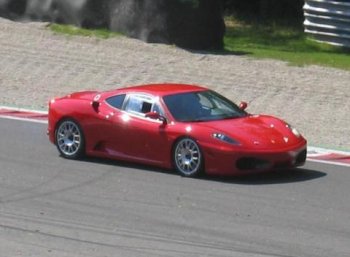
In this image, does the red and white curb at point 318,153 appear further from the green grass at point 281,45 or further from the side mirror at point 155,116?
the green grass at point 281,45

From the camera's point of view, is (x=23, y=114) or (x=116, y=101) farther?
(x=23, y=114)

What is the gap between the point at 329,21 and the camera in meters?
26.6

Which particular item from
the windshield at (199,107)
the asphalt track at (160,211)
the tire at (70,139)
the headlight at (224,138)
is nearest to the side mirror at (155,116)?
the windshield at (199,107)

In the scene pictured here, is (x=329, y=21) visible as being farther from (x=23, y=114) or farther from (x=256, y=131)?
(x=256, y=131)

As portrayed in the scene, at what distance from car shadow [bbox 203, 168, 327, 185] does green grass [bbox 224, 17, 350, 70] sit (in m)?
8.28

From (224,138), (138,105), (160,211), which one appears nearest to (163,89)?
(138,105)

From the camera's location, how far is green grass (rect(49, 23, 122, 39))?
25328 millimetres

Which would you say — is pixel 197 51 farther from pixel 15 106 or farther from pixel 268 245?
pixel 268 245

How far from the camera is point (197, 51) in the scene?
24.2m

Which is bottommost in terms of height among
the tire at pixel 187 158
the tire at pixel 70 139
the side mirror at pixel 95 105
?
the tire at pixel 70 139

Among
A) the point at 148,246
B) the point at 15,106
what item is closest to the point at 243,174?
the point at 148,246

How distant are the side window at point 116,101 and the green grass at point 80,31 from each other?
956 cm

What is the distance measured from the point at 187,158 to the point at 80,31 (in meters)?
11.6

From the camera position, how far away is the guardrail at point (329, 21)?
26156 millimetres
